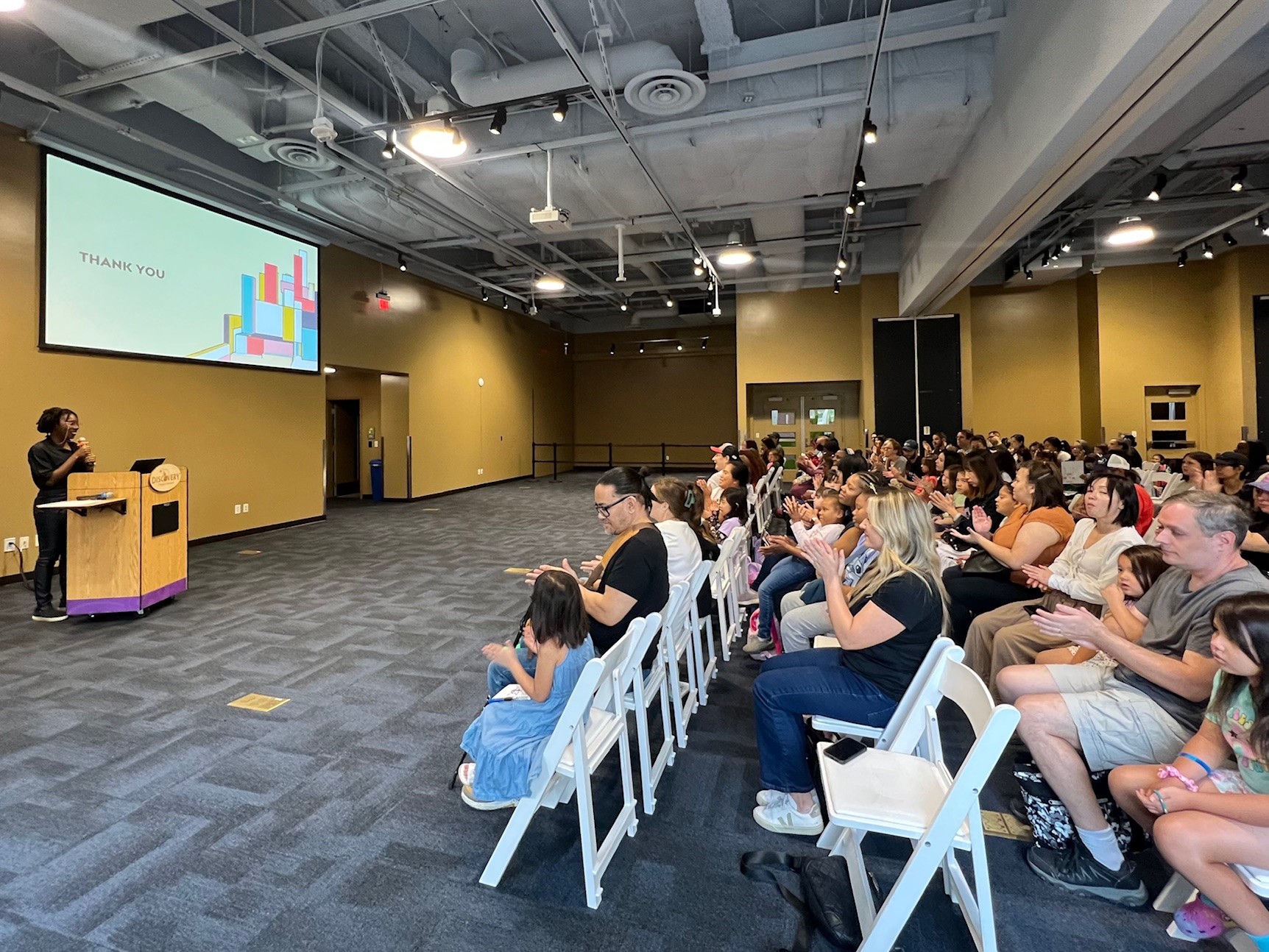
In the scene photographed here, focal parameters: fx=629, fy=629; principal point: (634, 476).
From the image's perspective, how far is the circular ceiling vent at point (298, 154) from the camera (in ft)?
19.0

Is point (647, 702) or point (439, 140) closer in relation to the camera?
point (647, 702)

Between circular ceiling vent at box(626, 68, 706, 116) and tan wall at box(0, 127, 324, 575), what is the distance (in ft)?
17.6

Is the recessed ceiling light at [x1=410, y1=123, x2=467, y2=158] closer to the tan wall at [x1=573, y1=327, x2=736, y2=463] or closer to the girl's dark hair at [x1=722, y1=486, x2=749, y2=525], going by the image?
the girl's dark hair at [x1=722, y1=486, x2=749, y2=525]

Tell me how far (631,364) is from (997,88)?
13.3m

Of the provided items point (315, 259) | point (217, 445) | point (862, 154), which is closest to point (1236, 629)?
point (862, 154)

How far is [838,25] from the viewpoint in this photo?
459 centimetres

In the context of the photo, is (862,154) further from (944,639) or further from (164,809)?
(164,809)

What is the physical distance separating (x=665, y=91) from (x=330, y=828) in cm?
504

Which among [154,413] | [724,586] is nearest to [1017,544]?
[724,586]

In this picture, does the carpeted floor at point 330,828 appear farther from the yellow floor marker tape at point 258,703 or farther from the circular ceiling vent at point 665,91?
the circular ceiling vent at point 665,91

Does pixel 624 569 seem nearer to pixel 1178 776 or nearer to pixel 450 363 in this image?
pixel 1178 776

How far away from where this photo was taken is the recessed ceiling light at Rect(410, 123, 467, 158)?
491 centimetres

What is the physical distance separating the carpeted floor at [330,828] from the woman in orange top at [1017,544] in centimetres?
122

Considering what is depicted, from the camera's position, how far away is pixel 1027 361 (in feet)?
37.7
